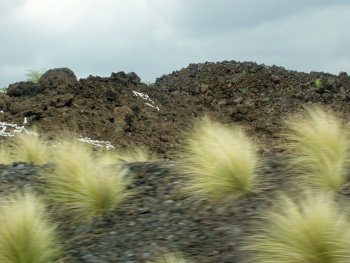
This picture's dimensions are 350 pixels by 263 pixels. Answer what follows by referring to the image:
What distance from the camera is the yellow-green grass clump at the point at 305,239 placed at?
13.5 ft

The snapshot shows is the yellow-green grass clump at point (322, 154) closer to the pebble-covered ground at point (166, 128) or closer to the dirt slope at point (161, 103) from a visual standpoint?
the pebble-covered ground at point (166, 128)

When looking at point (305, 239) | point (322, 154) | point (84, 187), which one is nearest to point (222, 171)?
point (322, 154)

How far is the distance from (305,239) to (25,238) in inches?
84.4

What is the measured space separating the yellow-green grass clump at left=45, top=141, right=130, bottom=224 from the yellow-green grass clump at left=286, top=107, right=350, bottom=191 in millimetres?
1683

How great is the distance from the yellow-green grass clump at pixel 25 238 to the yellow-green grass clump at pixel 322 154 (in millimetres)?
2271

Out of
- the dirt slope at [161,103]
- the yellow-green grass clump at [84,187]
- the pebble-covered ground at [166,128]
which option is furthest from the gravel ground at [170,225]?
the dirt slope at [161,103]

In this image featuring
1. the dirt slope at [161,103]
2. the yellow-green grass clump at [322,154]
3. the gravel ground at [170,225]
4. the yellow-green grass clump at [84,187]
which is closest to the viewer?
the gravel ground at [170,225]

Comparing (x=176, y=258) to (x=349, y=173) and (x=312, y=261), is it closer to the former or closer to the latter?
(x=312, y=261)

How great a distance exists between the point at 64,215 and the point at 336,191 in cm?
237

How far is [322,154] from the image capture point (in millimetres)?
6004

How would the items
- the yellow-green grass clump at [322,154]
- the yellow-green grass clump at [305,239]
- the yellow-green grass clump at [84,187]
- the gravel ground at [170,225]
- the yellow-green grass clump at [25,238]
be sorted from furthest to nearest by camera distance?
the yellow-green grass clump at [84,187] → the yellow-green grass clump at [322,154] → the yellow-green grass clump at [25,238] → the gravel ground at [170,225] → the yellow-green grass clump at [305,239]

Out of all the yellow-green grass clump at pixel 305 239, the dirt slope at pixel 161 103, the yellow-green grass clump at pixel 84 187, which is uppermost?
the dirt slope at pixel 161 103

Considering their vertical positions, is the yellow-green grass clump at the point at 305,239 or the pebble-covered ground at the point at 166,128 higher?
the pebble-covered ground at the point at 166,128

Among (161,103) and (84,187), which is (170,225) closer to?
(84,187)
